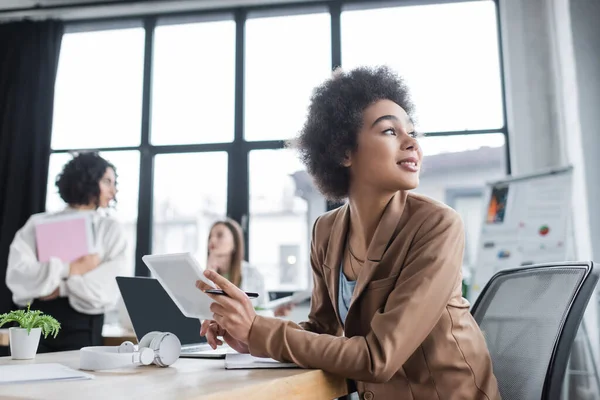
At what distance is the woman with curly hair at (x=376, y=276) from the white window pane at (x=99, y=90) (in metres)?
3.43

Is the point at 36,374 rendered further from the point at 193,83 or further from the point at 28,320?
the point at 193,83

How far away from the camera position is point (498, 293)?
139cm

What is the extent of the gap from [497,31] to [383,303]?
147 inches

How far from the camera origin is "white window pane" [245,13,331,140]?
4395 millimetres

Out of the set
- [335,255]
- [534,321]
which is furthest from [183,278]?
[534,321]

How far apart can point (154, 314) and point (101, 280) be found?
1082mm

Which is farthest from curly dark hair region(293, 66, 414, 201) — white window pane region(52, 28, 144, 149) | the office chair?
white window pane region(52, 28, 144, 149)

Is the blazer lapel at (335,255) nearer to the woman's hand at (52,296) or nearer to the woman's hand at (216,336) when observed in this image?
the woman's hand at (216,336)

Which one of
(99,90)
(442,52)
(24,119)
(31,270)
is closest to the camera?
(31,270)

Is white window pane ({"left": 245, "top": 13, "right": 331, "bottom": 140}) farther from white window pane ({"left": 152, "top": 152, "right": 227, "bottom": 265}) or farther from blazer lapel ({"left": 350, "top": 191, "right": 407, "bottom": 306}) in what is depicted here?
blazer lapel ({"left": 350, "top": 191, "right": 407, "bottom": 306})

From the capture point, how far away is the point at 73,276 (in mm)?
2311

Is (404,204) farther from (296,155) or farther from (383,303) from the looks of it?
(296,155)

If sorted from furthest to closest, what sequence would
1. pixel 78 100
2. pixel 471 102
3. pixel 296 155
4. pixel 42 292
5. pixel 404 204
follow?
pixel 78 100
pixel 471 102
pixel 42 292
pixel 296 155
pixel 404 204

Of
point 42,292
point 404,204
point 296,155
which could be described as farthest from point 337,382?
point 42,292
